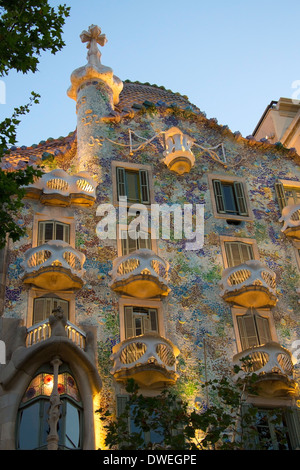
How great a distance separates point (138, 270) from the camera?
70.7 ft

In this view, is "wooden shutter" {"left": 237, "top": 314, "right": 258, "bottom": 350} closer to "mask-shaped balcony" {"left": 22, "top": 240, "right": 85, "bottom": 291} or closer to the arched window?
"mask-shaped balcony" {"left": 22, "top": 240, "right": 85, "bottom": 291}

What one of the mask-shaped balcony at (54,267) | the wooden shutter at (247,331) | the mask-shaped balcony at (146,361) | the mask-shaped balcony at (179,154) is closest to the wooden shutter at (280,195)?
the mask-shaped balcony at (179,154)

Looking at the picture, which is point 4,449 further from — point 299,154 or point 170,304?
point 299,154

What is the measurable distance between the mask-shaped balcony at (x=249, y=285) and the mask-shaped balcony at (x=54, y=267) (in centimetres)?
441

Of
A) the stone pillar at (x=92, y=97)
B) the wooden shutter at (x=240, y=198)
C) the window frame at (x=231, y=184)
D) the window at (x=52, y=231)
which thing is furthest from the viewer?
the stone pillar at (x=92, y=97)

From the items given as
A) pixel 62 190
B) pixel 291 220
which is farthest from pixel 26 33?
pixel 291 220

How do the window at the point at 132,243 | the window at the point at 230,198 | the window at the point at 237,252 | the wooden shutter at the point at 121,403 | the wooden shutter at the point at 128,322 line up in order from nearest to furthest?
the wooden shutter at the point at 121,403, the wooden shutter at the point at 128,322, the window at the point at 132,243, the window at the point at 237,252, the window at the point at 230,198

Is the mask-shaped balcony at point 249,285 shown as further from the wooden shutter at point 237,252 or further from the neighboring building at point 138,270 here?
the wooden shutter at point 237,252

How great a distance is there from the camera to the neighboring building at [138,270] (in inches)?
736

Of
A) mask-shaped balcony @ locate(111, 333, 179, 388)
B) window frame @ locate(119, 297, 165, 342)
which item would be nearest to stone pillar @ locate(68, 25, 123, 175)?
window frame @ locate(119, 297, 165, 342)

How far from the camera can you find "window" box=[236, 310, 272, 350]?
2177 cm

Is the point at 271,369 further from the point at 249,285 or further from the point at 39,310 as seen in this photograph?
the point at 39,310

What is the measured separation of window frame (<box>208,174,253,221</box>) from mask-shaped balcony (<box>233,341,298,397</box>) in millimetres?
5659

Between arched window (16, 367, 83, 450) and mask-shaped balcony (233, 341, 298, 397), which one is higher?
mask-shaped balcony (233, 341, 298, 397)
